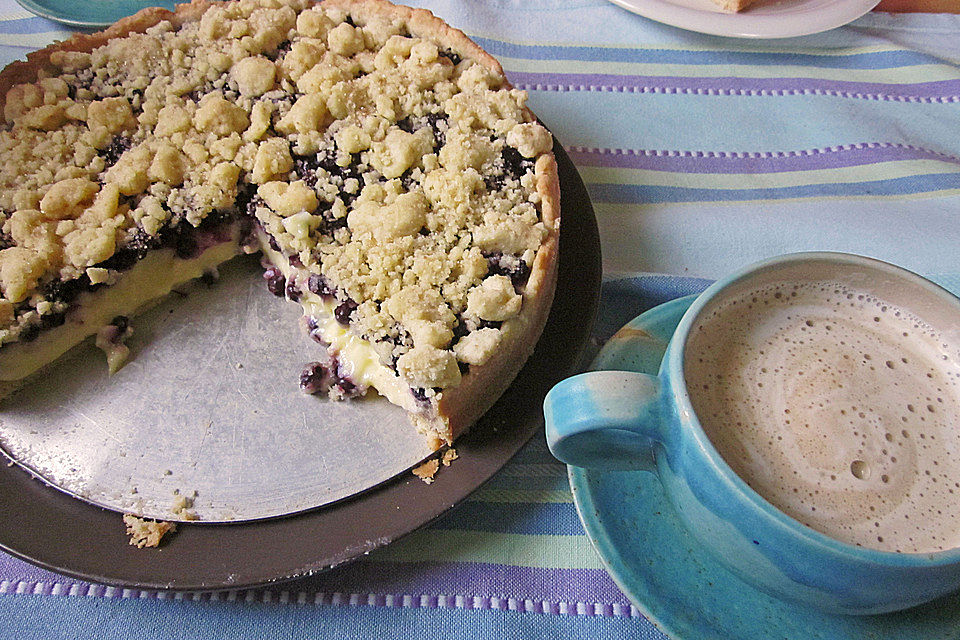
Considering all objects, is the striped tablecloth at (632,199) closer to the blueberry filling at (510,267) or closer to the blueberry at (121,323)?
the blueberry filling at (510,267)

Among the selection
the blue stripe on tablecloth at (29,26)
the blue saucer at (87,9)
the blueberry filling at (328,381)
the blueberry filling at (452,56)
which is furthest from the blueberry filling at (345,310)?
the blue stripe on tablecloth at (29,26)

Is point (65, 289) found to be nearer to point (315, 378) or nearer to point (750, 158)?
point (315, 378)

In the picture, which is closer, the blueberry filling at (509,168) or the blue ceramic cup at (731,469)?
the blue ceramic cup at (731,469)

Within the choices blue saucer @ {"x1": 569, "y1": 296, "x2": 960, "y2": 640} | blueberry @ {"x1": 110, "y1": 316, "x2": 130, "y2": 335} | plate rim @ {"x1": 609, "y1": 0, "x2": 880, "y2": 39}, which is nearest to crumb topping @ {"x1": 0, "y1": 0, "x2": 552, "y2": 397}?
blueberry @ {"x1": 110, "y1": 316, "x2": 130, "y2": 335}

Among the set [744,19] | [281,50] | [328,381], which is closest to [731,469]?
[328,381]

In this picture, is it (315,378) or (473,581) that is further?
(315,378)

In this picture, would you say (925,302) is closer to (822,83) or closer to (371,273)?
(371,273)
